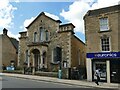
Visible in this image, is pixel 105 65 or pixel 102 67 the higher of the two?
pixel 105 65

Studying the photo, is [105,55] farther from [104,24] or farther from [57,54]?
[57,54]

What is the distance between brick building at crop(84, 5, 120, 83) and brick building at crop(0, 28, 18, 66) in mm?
24975

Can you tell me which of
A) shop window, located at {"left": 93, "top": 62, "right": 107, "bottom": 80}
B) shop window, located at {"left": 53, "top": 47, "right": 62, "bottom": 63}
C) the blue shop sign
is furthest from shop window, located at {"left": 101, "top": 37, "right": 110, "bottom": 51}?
shop window, located at {"left": 53, "top": 47, "right": 62, "bottom": 63}

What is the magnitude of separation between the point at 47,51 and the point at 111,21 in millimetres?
13225

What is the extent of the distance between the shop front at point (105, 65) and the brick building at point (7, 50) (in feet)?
82.1

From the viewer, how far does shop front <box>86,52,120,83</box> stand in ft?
79.7

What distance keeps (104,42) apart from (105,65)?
8.53 feet

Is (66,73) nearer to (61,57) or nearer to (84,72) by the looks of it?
(84,72)

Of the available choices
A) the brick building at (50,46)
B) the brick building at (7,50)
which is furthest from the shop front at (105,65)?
the brick building at (7,50)

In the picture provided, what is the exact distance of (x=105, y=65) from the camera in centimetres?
2530

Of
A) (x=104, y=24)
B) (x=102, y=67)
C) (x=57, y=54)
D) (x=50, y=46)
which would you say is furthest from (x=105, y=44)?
(x=50, y=46)

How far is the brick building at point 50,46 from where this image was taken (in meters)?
33.2

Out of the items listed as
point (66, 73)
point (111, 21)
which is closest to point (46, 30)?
point (66, 73)

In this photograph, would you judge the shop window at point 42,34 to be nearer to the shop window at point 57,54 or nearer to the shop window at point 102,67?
the shop window at point 57,54
